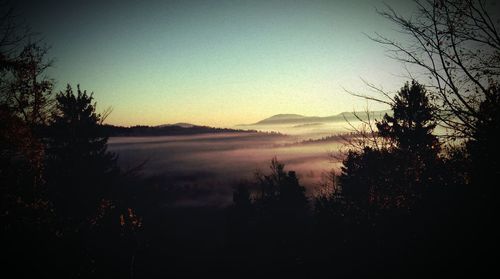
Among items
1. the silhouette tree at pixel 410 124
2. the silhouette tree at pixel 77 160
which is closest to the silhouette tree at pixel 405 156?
the silhouette tree at pixel 410 124

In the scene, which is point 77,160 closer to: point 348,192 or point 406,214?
point 406,214

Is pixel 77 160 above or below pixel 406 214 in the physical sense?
above

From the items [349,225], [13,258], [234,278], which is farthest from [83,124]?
[234,278]

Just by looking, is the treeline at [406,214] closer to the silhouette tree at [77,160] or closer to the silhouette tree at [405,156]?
the silhouette tree at [405,156]

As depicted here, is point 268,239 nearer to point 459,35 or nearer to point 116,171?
point 116,171

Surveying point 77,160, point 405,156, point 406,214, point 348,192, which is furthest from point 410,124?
point 77,160

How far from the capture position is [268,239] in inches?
1268

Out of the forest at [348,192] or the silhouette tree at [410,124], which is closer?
the forest at [348,192]

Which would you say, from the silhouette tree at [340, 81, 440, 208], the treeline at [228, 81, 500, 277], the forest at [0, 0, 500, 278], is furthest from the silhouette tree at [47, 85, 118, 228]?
the silhouette tree at [340, 81, 440, 208]

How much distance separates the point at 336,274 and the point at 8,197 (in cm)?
1690

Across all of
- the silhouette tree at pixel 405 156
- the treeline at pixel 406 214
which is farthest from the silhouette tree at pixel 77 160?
the silhouette tree at pixel 405 156

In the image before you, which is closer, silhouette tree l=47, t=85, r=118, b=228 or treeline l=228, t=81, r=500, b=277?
treeline l=228, t=81, r=500, b=277

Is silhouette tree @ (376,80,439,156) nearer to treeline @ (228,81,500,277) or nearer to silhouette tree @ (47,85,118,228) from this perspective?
treeline @ (228,81,500,277)

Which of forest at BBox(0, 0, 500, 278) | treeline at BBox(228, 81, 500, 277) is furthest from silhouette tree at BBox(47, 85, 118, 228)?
treeline at BBox(228, 81, 500, 277)
